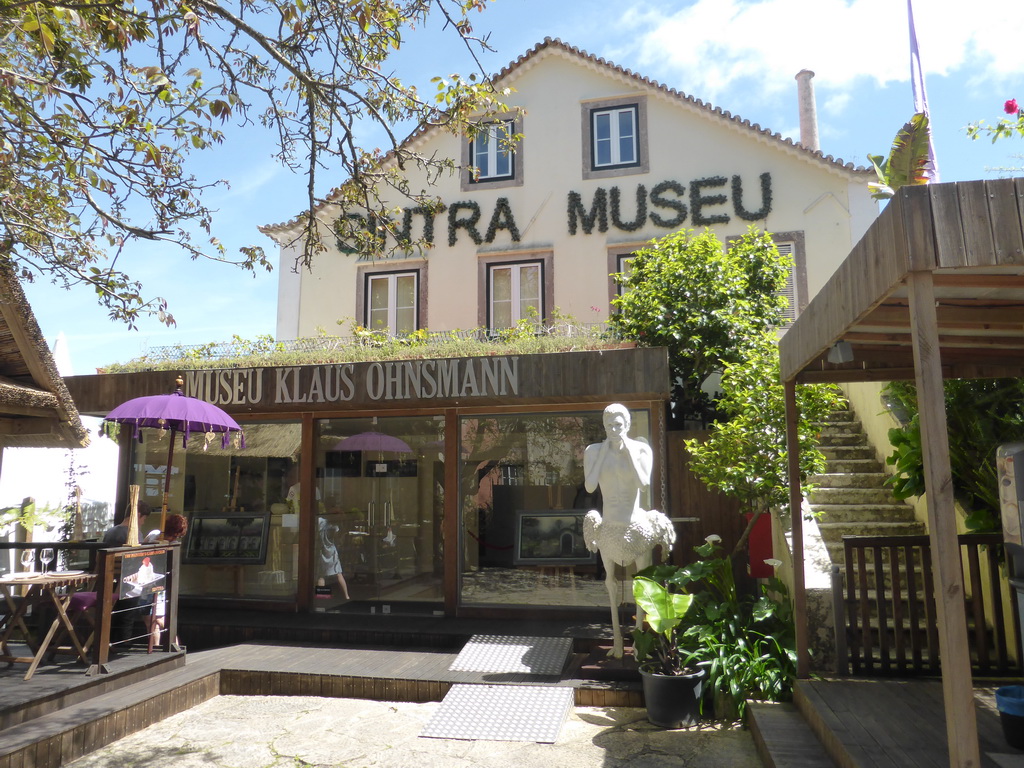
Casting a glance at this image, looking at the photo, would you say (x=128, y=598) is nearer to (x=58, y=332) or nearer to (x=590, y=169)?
(x=58, y=332)

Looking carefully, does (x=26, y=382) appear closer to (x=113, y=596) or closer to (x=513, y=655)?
(x=113, y=596)

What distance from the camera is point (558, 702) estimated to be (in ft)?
19.7

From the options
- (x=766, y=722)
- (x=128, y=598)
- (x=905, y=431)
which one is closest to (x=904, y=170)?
(x=905, y=431)

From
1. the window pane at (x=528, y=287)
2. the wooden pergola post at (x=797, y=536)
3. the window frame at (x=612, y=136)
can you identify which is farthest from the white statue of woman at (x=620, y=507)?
the window frame at (x=612, y=136)

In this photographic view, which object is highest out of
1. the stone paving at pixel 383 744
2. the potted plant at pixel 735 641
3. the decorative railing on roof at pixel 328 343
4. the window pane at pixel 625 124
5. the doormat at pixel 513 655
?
the window pane at pixel 625 124

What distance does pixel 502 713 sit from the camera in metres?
5.87

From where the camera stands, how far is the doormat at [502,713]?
219 inches

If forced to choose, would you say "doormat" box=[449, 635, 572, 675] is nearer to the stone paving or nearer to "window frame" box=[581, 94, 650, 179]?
the stone paving

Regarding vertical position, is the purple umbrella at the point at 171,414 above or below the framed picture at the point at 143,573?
above

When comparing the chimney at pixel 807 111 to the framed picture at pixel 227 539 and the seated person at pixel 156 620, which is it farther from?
the seated person at pixel 156 620

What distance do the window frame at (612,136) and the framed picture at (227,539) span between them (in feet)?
27.4

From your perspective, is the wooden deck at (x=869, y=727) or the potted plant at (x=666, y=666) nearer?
the wooden deck at (x=869, y=727)

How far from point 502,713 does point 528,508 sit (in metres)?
3.12

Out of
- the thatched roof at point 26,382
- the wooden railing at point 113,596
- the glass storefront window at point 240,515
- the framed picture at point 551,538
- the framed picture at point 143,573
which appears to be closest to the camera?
the thatched roof at point 26,382
